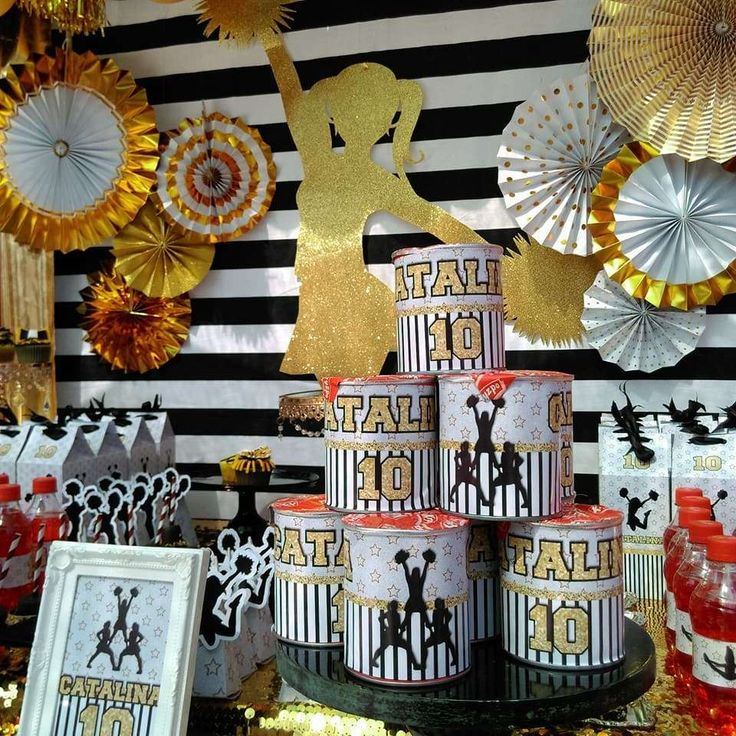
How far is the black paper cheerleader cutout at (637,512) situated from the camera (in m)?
1.85

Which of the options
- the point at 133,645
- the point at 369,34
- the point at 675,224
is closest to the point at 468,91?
the point at 369,34

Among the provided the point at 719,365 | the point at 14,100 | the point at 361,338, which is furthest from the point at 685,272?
the point at 14,100

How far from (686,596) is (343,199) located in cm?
165

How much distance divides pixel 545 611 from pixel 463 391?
0.34 meters

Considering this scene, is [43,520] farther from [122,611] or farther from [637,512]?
[637,512]

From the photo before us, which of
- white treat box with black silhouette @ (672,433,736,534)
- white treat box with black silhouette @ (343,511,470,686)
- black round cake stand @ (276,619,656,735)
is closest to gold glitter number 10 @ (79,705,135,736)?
black round cake stand @ (276,619,656,735)

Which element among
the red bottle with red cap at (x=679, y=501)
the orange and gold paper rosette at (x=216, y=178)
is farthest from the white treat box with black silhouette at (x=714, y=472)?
the orange and gold paper rosette at (x=216, y=178)

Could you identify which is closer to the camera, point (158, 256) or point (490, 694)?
point (490, 694)

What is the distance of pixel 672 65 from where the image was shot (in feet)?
6.73

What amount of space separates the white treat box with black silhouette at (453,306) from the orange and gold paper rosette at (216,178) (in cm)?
137

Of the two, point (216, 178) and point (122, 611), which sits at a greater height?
point (216, 178)

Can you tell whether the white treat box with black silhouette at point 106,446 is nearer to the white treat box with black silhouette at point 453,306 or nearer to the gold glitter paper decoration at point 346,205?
the gold glitter paper decoration at point 346,205

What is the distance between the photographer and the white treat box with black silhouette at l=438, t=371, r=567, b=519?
117 cm

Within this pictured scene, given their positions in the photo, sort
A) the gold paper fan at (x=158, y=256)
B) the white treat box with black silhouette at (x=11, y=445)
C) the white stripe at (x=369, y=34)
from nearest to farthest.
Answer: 1. the white treat box with black silhouette at (x=11, y=445)
2. the white stripe at (x=369, y=34)
3. the gold paper fan at (x=158, y=256)
